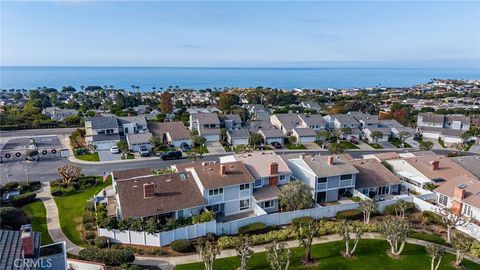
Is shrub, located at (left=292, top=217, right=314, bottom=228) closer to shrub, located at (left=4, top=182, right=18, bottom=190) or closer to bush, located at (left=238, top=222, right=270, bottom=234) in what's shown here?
bush, located at (left=238, top=222, right=270, bottom=234)

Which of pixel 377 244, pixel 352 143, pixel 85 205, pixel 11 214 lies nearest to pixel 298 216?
pixel 377 244

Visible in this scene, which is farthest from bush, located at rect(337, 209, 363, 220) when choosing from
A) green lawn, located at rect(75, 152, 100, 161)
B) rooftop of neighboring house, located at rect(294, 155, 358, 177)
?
green lawn, located at rect(75, 152, 100, 161)

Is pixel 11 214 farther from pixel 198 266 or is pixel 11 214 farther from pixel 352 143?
pixel 352 143

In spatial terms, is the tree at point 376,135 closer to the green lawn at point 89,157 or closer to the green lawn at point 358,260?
the green lawn at point 358,260

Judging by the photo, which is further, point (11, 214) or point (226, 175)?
point (226, 175)

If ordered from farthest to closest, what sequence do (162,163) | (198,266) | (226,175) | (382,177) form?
(162,163) < (382,177) < (226,175) < (198,266)

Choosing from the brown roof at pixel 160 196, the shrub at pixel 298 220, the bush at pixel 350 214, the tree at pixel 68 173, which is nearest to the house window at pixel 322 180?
the bush at pixel 350 214

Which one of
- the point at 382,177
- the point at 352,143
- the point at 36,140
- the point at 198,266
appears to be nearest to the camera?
the point at 198,266

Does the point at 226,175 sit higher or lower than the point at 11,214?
higher
